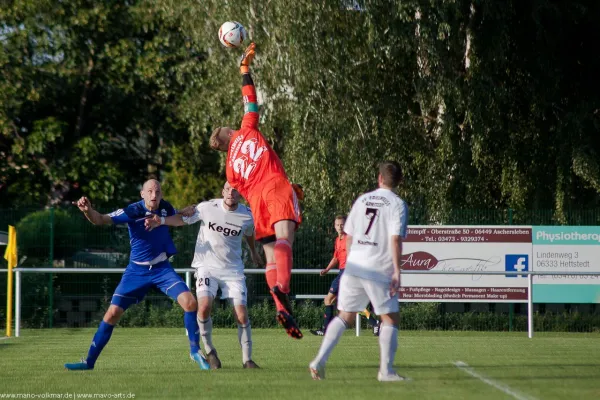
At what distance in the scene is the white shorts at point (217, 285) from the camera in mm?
11364

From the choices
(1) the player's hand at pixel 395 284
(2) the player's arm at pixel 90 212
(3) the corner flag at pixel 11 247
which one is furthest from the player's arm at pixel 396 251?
(3) the corner flag at pixel 11 247

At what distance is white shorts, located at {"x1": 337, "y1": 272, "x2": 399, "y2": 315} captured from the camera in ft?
29.4

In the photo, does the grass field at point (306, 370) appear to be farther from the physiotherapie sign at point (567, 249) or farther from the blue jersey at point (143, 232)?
the physiotherapie sign at point (567, 249)

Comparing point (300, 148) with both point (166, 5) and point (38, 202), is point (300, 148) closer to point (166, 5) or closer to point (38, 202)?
point (166, 5)

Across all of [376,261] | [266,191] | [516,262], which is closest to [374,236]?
[376,261]

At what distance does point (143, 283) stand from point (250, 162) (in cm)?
210

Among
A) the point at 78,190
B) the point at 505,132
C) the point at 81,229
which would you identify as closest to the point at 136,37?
the point at 78,190

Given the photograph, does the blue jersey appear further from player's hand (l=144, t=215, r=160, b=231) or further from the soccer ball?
the soccer ball

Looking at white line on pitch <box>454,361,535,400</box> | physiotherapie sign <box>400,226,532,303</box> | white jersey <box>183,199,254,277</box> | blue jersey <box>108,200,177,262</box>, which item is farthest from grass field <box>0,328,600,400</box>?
physiotherapie sign <box>400,226,532,303</box>

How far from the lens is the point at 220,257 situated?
37.9 feet

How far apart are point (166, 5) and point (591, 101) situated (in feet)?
32.9

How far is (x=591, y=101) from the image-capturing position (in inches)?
886

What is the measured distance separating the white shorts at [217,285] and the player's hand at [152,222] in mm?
990

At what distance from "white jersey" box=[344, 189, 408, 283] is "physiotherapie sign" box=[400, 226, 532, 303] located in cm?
1073
